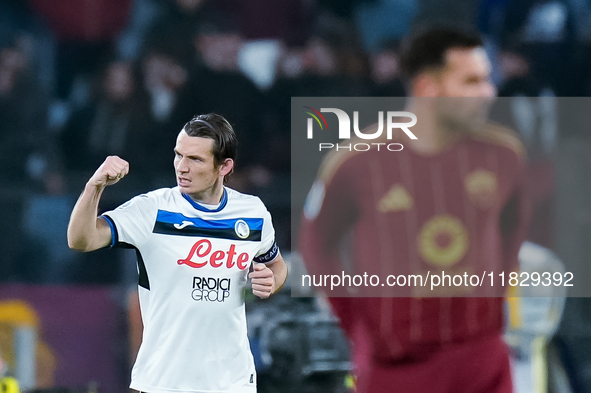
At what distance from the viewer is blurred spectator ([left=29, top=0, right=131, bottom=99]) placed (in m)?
2.81

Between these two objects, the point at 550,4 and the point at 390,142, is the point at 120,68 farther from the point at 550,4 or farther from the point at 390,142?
the point at 550,4

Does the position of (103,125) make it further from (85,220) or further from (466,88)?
(466,88)

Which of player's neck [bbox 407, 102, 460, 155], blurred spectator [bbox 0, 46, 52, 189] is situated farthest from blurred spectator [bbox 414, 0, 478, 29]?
blurred spectator [bbox 0, 46, 52, 189]

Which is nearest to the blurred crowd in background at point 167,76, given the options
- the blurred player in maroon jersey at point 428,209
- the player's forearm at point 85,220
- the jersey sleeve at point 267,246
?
the blurred player in maroon jersey at point 428,209

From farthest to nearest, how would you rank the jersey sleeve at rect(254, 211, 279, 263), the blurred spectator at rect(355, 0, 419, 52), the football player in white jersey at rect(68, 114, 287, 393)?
the blurred spectator at rect(355, 0, 419, 52) → the jersey sleeve at rect(254, 211, 279, 263) → the football player in white jersey at rect(68, 114, 287, 393)

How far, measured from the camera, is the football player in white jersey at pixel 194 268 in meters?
1.95

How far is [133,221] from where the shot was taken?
2.00 meters

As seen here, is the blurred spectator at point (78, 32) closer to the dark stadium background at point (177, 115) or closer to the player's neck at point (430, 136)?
the dark stadium background at point (177, 115)

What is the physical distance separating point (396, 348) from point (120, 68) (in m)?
1.66

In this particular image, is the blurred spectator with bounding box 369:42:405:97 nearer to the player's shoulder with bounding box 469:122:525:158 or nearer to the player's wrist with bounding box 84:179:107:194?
the player's shoulder with bounding box 469:122:525:158

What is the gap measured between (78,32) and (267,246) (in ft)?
4.42

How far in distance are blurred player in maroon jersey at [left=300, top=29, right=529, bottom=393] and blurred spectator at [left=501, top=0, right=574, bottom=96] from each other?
0.58 ft

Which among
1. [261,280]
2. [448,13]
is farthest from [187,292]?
[448,13]

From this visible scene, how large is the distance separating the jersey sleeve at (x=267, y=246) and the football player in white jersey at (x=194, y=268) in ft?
0.16
